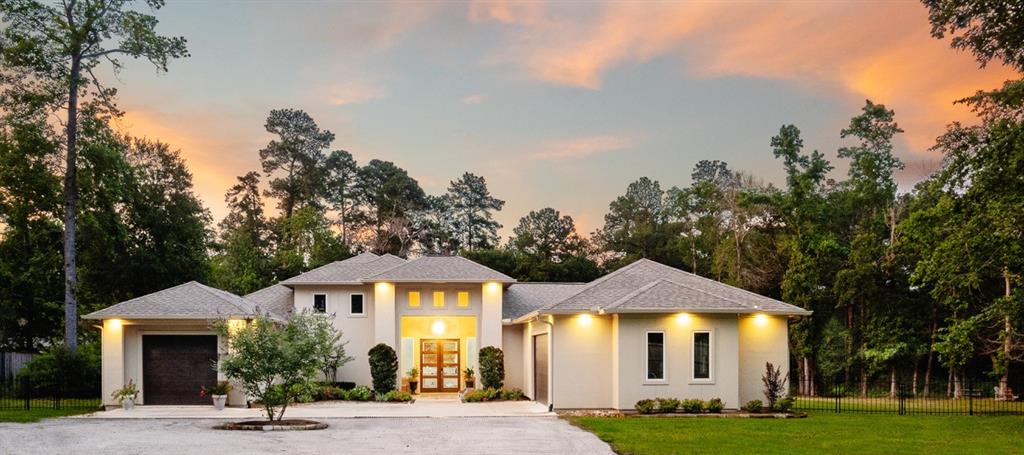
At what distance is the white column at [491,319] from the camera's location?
28844 millimetres

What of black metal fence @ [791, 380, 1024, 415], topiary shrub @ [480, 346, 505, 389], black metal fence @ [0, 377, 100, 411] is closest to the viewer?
black metal fence @ [791, 380, 1024, 415]

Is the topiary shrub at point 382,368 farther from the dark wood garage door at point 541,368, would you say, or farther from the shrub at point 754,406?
the shrub at point 754,406

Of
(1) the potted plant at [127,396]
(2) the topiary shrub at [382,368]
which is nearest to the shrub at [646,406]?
(2) the topiary shrub at [382,368]

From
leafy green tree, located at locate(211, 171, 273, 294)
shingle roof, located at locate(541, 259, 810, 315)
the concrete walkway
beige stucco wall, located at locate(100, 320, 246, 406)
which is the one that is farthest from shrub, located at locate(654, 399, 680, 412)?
leafy green tree, located at locate(211, 171, 273, 294)

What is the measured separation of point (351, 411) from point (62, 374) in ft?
34.5

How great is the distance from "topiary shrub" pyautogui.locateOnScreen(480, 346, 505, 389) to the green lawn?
783 centimetres

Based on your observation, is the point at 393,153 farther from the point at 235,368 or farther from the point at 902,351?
the point at 235,368

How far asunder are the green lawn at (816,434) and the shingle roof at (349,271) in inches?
500

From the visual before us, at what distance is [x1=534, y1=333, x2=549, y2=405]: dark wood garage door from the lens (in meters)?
24.0

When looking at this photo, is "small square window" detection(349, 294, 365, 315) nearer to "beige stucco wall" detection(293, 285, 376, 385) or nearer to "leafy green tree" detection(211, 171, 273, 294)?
"beige stucco wall" detection(293, 285, 376, 385)

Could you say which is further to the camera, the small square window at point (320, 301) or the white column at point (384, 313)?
the small square window at point (320, 301)

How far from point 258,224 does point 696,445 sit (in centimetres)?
4643

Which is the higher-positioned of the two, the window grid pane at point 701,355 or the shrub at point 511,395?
the window grid pane at point 701,355

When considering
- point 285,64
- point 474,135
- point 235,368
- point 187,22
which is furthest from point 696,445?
point 474,135
